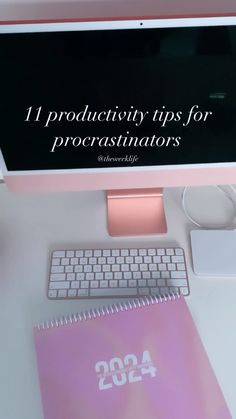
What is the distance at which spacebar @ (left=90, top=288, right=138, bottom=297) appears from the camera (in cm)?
67

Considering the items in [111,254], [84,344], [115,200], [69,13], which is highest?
[69,13]

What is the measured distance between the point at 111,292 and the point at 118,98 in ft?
1.13

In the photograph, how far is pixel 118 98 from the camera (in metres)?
0.57

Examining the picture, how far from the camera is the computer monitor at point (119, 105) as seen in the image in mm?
490

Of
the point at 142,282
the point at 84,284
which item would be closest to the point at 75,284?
the point at 84,284

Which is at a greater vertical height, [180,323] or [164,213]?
[164,213]

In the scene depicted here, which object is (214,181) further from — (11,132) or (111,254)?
(11,132)

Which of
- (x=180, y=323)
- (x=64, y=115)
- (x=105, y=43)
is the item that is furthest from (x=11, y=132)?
(x=180, y=323)

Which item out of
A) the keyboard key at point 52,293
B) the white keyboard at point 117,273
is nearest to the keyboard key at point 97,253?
the white keyboard at point 117,273

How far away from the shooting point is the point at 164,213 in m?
0.78

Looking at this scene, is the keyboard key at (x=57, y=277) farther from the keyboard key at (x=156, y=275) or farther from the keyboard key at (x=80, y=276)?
the keyboard key at (x=156, y=275)

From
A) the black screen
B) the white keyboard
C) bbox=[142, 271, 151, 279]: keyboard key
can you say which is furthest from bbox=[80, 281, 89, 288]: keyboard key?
the black screen

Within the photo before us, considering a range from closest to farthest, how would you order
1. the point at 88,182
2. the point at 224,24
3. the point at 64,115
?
the point at 224,24
the point at 64,115
the point at 88,182

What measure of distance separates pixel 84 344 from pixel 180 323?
0.17 m
